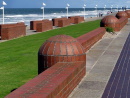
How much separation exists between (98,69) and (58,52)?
293 centimetres

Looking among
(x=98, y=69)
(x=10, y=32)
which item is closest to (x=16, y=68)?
(x=98, y=69)

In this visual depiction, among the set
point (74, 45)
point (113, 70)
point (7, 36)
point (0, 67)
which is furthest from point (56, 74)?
point (7, 36)

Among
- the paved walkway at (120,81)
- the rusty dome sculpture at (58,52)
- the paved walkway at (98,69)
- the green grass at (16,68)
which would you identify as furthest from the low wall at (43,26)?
the rusty dome sculpture at (58,52)

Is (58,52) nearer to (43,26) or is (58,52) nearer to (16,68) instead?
(16,68)

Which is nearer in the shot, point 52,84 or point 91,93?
point 52,84

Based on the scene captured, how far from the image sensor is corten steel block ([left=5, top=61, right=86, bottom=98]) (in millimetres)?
6465

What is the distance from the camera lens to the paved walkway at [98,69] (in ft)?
28.2

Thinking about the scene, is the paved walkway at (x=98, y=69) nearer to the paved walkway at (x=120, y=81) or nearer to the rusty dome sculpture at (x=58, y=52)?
the paved walkway at (x=120, y=81)

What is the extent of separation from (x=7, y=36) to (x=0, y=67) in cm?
1262

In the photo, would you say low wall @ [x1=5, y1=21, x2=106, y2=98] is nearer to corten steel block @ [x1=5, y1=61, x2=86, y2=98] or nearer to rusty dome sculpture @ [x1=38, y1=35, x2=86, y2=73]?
corten steel block @ [x1=5, y1=61, x2=86, y2=98]

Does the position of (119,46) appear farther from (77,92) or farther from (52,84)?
(52,84)

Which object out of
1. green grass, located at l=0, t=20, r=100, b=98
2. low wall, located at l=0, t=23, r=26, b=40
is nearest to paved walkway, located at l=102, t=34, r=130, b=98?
green grass, located at l=0, t=20, r=100, b=98

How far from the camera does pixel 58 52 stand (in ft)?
30.6

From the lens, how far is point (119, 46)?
59.5ft
